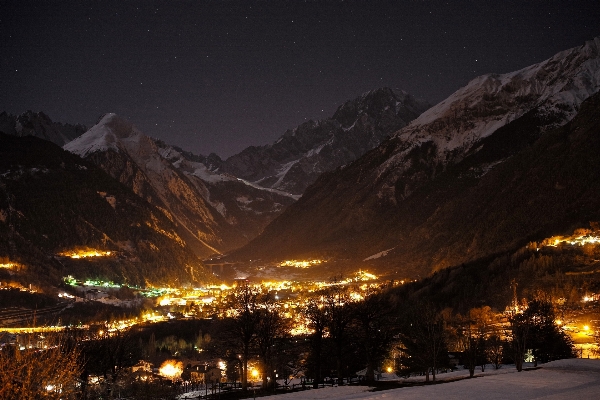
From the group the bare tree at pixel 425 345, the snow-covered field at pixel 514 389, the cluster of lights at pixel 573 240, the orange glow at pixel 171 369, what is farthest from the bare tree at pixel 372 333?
the cluster of lights at pixel 573 240

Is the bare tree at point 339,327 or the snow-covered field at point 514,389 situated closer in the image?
the snow-covered field at point 514,389

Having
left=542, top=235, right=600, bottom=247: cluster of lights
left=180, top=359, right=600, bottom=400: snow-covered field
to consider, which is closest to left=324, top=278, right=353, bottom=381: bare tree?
left=180, top=359, right=600, bottom=400: snow-covered field

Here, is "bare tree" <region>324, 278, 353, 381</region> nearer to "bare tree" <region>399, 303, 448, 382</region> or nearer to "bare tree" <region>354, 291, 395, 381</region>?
"bare tree" <region>354, 291, 395, 381</region>

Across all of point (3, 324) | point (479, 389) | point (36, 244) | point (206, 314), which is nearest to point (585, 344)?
point (479, 389)

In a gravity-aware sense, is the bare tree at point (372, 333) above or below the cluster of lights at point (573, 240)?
below

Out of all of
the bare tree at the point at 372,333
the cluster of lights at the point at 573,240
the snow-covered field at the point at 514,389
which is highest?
the cluster of lights at the point at 573,240

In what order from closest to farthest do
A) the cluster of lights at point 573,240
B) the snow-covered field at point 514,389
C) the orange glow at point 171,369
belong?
the snow-covered field at point 514,389, the orange glow at point 171,369, the cluster of lights at point 573,240

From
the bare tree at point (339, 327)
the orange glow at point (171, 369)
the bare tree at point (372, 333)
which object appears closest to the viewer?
the bare tree at point (372, 333)

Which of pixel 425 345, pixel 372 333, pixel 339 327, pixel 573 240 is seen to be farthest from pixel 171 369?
A: pixel 573 240

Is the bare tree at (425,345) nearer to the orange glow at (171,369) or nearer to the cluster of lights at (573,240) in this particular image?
the orange glow at (171,369)
